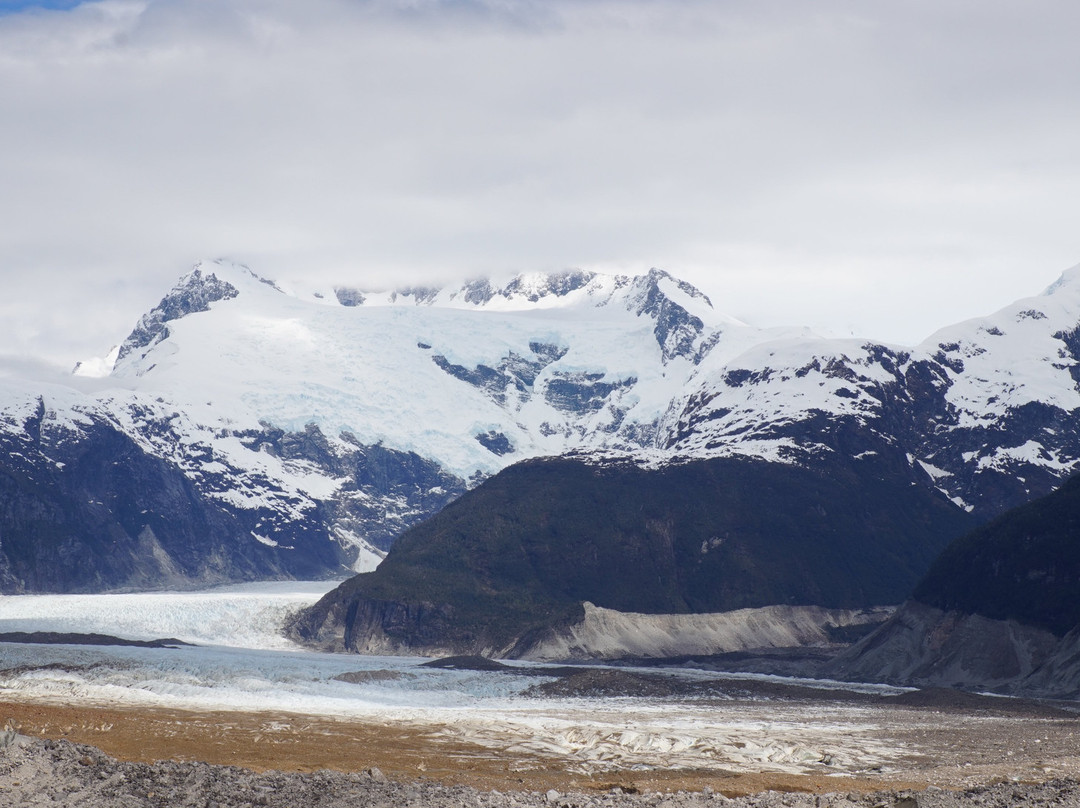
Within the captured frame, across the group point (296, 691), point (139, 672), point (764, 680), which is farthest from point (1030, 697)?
point (139, 672)

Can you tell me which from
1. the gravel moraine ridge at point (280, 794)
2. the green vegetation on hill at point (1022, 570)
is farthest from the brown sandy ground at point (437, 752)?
the green vegetation on hill at point (1022, 570)

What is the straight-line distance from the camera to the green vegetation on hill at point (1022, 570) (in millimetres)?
171375

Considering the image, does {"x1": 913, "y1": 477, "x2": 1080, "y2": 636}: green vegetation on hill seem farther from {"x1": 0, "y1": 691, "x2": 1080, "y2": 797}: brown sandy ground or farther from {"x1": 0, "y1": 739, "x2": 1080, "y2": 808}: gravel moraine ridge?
{"x1": 0, "y1": 739, "x2": 1080, "y2": 808}: gravel moraine ridge

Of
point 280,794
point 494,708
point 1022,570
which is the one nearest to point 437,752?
point 280,794

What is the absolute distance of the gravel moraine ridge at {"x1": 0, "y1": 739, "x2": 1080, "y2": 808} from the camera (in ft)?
189

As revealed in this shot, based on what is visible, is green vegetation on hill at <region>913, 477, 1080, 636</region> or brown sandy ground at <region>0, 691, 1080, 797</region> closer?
brown sandy ground at <region>0, 691, 1080, 797</region>

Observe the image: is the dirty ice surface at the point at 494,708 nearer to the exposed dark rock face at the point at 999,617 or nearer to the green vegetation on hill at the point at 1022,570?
the exposed dark rock face at the point at 999,617

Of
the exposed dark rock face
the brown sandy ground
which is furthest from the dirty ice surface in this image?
the exposed dark rock face

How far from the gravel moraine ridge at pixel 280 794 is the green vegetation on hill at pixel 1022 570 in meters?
113

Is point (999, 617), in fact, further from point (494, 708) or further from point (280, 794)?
point (280, 794)

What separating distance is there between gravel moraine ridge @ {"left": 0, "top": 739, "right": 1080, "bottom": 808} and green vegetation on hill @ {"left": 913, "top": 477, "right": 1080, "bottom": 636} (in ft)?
372

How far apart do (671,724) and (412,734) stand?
22.7m

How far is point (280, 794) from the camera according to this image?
2365 inches

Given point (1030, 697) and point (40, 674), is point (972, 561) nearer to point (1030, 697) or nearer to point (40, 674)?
point (1030, 697)
